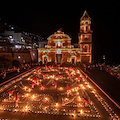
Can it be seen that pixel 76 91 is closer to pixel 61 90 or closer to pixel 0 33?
pixel 61 90

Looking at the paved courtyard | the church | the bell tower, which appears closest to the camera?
the paved courtyard

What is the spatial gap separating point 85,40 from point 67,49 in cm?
649

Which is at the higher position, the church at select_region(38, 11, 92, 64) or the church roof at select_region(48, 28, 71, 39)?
the church roof at select_region(48, 28, 71, 39)

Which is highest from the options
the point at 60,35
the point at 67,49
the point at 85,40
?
the point at 60,35

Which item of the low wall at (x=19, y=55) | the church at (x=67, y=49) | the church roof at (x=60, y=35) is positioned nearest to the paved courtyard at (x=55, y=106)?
the low wall at (x=19, y=55)

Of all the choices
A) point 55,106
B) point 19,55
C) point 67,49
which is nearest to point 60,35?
point 67,49

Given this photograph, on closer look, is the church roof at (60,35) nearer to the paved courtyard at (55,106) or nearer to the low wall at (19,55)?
the low wall at (19,55)

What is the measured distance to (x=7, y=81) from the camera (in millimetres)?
15227

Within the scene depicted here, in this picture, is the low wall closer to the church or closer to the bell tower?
the church

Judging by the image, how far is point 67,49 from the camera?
3388 centimetres

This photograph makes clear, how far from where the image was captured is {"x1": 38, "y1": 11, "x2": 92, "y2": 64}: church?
33.1 m

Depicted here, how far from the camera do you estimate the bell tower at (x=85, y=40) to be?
107 feet

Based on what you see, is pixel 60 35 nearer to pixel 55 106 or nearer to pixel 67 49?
pixel 67 49

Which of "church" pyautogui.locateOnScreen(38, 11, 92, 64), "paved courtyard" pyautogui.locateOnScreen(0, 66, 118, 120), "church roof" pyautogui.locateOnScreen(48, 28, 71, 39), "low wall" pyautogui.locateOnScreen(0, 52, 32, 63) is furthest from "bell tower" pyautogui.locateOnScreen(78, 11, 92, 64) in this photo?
"paved courtyard" pyautogui.locateOnScreen(0, 66, 118, 120)
